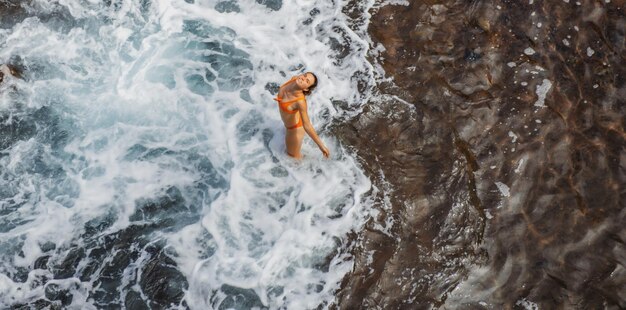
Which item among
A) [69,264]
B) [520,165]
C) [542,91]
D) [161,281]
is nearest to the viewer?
[161,281]

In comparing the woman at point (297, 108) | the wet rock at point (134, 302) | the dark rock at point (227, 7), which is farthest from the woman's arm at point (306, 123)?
the dark rock at point (227, 7)

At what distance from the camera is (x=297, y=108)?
19.1 feet

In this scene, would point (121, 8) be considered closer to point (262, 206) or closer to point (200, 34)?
point (200, 34)

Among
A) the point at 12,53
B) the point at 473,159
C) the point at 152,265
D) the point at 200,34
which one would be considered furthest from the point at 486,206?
the point at 12,53

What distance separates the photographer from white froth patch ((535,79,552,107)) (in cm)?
681

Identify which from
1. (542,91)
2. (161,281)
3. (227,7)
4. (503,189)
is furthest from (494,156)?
(227,7)

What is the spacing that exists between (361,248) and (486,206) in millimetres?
1606

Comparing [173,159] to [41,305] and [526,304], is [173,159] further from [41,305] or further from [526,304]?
[526,304]

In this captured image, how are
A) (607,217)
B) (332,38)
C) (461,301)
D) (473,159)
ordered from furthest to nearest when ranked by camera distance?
1. (332,38)
2. (473,159)
3. (607,217)
4. (461,301)

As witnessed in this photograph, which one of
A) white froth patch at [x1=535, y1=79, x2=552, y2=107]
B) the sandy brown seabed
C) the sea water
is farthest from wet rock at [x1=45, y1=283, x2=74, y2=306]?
white froth patch at [x1=535, y1=79, x2=552, y2=107]

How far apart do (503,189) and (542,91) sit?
1.64 metres

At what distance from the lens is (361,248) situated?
19.0ft

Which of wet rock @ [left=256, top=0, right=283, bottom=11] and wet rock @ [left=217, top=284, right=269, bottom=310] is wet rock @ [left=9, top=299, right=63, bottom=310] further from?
wet rock @ [left=256, top=0, right=283, bottom=11]

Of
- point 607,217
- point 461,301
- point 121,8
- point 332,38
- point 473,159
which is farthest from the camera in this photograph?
point 121,8
